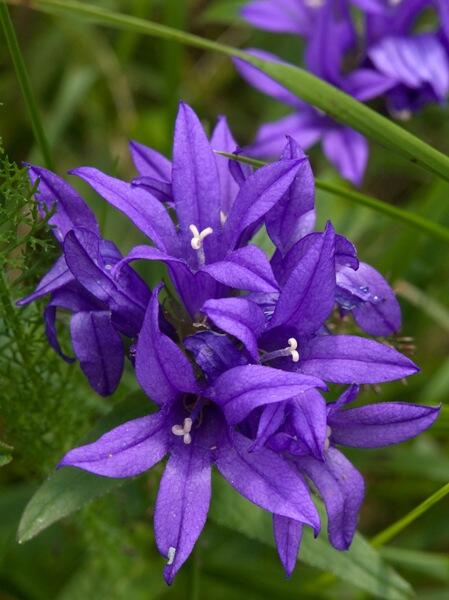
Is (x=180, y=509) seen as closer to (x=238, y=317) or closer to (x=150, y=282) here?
(x=238, y=317)

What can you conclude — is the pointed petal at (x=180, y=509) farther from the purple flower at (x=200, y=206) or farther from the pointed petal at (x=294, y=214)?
the pointed petal at (x=294, y=214)

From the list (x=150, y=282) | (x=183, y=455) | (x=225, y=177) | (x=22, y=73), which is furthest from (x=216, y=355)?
(x=150, y=282)

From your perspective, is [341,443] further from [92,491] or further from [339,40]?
[339,40]

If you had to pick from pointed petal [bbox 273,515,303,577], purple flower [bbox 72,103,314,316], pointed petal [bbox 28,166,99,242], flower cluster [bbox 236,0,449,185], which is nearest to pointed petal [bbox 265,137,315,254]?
purple flower [bbox 72,103,314,316]

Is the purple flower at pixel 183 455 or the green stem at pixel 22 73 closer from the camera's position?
the purple flower at pixel 183 455

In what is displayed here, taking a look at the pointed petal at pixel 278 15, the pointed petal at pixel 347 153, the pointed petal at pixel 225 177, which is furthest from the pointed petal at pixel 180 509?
the pointed petal at pixel 278 15

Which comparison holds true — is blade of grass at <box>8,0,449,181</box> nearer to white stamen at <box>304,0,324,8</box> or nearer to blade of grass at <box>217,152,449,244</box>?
blade of grass at <box>217,152,449,244</box>
